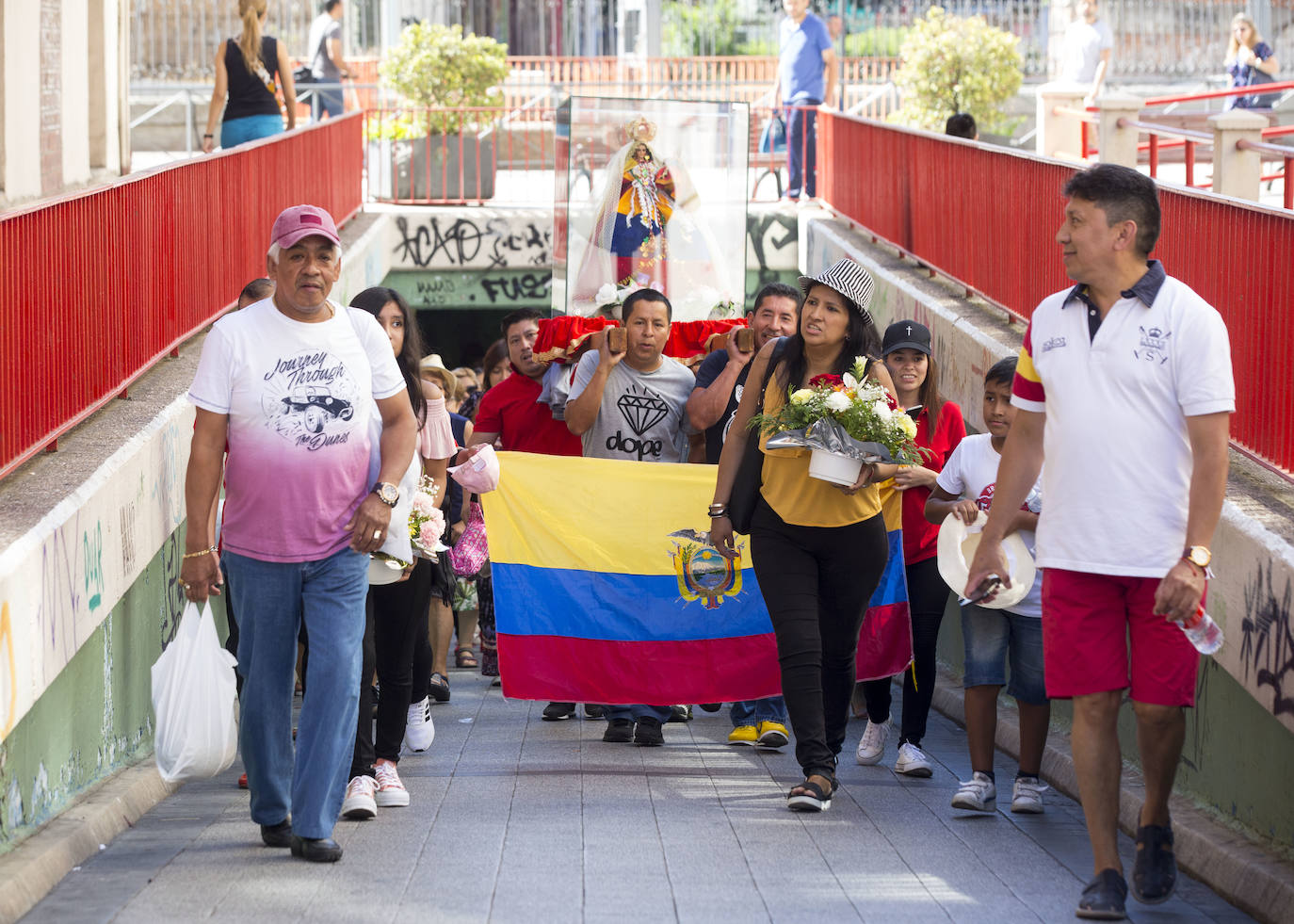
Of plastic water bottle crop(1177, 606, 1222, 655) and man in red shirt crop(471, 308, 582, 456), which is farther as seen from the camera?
man in red shirt crop(471, 308, 582, 456)

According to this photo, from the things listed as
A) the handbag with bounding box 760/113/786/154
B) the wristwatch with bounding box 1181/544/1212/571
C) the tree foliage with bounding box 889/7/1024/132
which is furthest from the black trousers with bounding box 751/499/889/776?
the tree foliage with bounding box 889/7/1024/132

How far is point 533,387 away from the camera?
9859 mm

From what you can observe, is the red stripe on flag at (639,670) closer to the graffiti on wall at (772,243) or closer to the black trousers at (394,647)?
the black trousers at (394,647)

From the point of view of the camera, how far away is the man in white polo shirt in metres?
5.18

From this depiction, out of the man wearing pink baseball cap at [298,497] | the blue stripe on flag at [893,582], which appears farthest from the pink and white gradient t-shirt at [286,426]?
the blue stripe on flag at [893,582]

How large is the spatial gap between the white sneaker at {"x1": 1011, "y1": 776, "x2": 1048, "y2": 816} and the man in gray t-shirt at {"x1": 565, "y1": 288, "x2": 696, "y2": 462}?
2.70 metres

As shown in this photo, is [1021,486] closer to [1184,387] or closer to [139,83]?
[1184,387]

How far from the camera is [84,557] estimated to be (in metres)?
6.26

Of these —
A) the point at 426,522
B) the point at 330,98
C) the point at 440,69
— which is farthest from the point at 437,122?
the point at 426,522

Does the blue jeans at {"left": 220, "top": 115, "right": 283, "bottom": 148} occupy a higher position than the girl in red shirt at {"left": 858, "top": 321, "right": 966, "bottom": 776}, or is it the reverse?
the blue jeans at {"left": 220, "top": 115, "right": 283, "bottom": 148}

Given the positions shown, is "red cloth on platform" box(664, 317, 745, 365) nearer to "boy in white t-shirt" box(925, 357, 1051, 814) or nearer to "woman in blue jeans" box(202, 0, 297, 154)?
"boy in white t-shirt" box(925, 357, 1051, 814)

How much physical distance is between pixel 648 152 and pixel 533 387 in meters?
3.23

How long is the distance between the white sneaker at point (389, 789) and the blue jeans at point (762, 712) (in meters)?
2.05

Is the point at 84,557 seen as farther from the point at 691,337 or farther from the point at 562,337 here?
the point at 691,337
